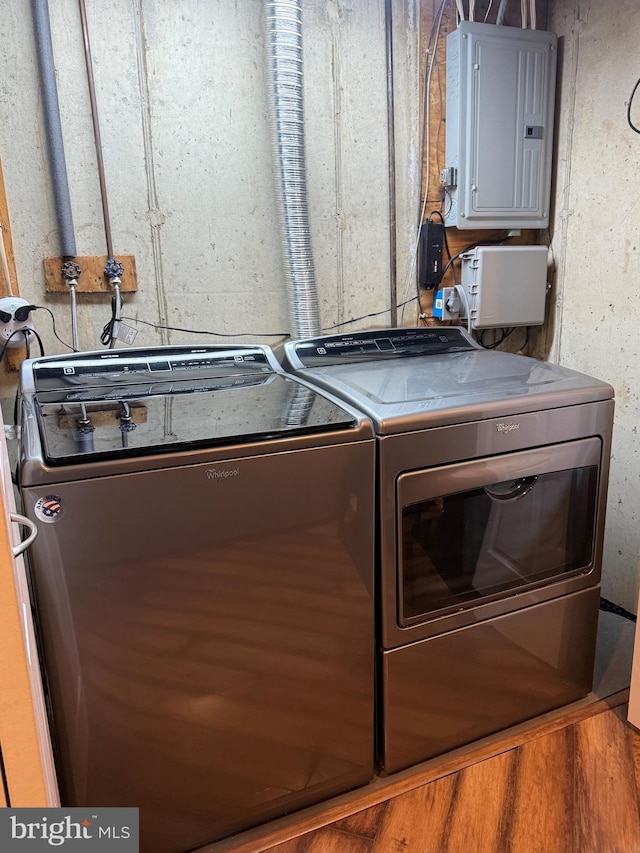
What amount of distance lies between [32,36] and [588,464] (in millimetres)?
1932

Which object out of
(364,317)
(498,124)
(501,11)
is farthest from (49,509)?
(501,11)

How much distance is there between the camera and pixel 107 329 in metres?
1.88

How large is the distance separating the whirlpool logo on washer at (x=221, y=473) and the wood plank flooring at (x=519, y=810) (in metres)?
0.91

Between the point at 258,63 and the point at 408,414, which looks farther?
the point at 258,63

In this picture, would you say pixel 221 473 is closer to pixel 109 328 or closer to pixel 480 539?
pixel 480 539

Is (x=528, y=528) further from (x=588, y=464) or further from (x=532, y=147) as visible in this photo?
(x=532, y=147)

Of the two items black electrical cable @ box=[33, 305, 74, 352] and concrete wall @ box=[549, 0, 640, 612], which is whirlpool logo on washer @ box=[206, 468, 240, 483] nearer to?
black electrical cable @ box=[33, 305, 74, 352]

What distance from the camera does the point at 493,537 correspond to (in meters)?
1.59

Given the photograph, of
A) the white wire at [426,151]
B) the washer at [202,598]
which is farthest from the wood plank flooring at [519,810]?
the white wire at [426,151]

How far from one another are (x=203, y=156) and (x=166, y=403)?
3.01 feet

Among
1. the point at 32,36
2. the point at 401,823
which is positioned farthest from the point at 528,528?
the point at 32,36

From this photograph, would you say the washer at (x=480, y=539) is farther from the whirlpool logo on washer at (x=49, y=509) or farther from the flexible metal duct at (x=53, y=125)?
the flexible metal duct at (x=53, y=125)

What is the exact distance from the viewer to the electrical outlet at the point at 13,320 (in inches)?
65.4

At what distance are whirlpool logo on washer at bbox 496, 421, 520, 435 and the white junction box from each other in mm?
827
